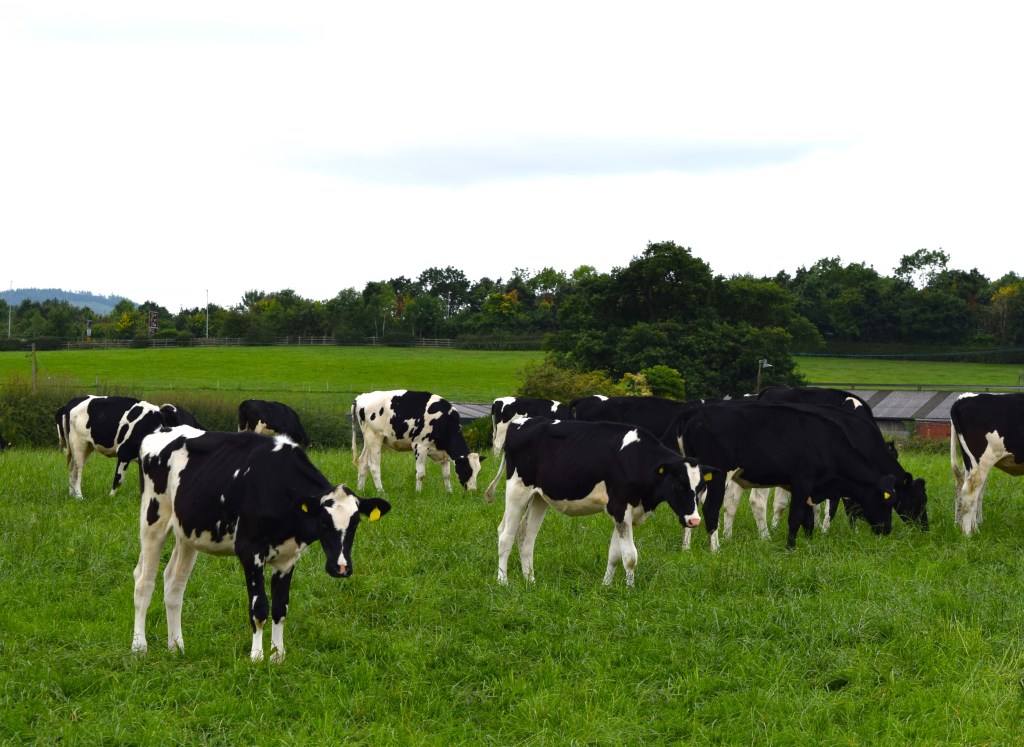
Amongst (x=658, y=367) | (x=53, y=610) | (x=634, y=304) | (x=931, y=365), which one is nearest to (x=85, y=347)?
(x=634, y=304)

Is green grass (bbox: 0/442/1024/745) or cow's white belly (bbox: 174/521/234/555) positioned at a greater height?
cow's white belly (bbox: 174/521/234/555)

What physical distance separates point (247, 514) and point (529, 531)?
400cm

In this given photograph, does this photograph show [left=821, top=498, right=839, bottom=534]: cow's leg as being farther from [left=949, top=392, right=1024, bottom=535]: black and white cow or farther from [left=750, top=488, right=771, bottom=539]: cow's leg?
[left=949, top=392, right=1024, bottom=535]: black and white cow

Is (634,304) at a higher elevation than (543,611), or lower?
higher

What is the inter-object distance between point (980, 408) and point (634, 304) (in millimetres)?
49832

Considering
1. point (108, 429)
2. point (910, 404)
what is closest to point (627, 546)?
point (108, 429)

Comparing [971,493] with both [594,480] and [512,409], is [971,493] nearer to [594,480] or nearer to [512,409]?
[594,480]

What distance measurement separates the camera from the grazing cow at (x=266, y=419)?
2302cm

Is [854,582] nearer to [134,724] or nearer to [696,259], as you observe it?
[134,724]

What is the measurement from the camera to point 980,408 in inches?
585

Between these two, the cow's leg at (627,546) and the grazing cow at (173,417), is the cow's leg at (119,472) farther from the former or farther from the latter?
the cow's leg at (627,546)

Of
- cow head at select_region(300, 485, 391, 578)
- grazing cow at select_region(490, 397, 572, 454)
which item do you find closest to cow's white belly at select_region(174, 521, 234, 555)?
cow head at select_region(300, 485, 391, 578)

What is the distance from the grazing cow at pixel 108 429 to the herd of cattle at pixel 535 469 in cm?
3

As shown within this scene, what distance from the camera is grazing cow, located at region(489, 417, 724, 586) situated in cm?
1085
